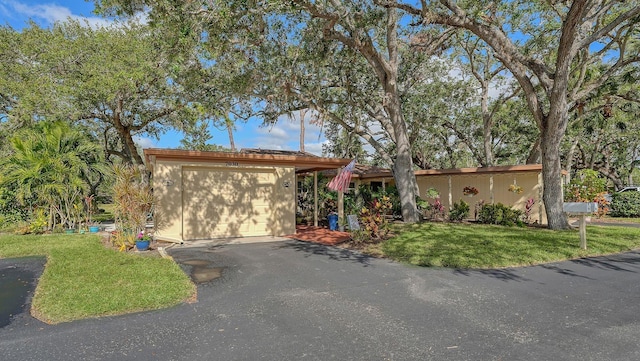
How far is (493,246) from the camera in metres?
8.75

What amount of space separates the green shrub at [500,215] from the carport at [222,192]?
21.3 feet

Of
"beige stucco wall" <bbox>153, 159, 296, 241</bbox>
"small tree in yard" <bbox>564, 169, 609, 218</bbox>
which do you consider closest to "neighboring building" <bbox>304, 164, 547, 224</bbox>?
"small tree in yard" <bbox>564, 169, 609, 218</bbox>

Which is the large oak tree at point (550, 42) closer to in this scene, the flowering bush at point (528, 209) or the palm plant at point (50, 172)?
the flowering bush at point (528, 209)

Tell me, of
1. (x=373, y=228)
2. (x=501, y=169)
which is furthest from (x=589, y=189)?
(x=373, y=228)

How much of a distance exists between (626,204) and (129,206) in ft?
72.8

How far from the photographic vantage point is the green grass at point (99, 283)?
461 centimetres

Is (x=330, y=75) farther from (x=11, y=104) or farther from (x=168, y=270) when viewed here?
(x=11, y=104)

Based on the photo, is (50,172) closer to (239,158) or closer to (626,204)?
(239,158)

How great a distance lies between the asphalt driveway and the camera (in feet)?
11.2

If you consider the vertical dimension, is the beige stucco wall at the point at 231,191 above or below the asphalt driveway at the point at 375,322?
above

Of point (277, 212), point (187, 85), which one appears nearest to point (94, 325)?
point (277, 212)

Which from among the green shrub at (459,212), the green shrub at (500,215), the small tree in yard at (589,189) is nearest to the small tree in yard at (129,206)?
the green shrub at (459,212)

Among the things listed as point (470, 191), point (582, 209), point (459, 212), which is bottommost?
point (459, 212)

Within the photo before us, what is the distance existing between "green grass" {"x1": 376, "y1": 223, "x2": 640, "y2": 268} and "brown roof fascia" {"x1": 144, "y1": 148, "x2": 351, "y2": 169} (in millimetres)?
3466
